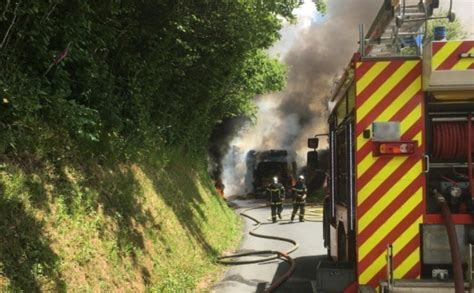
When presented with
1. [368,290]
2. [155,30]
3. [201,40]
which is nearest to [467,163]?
[368,290]

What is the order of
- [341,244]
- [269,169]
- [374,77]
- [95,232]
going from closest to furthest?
[374,77] < [341,244] < [95,232] < [269,169]

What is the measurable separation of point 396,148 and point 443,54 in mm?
746

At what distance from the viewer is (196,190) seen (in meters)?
14.0

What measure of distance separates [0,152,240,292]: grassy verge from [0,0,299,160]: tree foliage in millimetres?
393

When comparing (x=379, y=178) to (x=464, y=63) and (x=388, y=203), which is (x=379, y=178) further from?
(x=464, y=63)

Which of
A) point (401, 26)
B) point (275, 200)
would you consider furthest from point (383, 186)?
point (275, 200)

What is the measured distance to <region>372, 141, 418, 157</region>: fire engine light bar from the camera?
390cm

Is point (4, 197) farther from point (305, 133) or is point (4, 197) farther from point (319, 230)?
point (305, 133)

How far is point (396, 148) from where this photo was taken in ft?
12.8

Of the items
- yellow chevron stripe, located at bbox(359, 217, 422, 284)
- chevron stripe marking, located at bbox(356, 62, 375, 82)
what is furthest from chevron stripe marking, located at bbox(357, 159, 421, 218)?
chevron stripe marking, located at bbox(356, 62, 375, 82)

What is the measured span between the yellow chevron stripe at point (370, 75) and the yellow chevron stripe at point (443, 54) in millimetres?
370

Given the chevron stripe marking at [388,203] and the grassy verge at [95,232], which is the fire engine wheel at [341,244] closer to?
the chevron stripe marking at [388,203]

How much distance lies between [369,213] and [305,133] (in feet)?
133

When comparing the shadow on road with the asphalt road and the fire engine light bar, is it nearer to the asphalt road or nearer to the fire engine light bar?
the asphalt road
